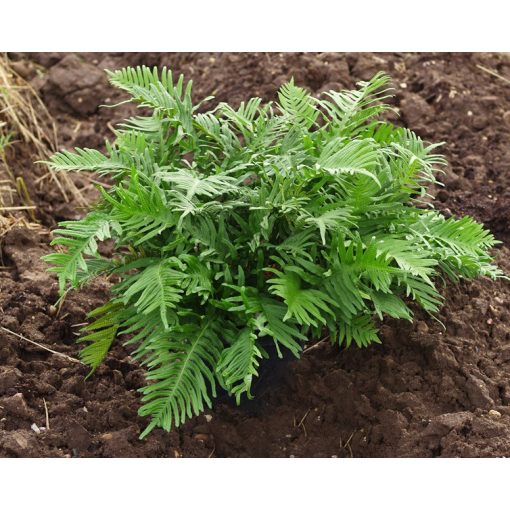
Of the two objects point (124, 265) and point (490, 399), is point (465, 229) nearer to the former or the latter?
point (490, 399)

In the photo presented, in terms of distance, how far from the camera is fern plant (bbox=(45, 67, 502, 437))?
10.0 feet

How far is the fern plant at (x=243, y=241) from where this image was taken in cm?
306

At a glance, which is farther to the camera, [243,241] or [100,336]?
[100,336]

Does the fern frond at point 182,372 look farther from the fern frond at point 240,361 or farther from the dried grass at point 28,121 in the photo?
the dried grass at point 28,121

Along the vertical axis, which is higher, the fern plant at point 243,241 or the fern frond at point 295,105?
the fern frond at point 295,105

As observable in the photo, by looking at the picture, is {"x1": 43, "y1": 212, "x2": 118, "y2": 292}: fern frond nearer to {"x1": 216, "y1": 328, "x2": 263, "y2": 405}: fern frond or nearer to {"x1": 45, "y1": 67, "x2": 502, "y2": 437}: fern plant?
{"x1": 45, "y1": 67, "x2": 502, "y2": 437}: fern plant

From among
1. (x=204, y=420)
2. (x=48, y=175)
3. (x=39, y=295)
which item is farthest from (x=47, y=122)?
(x=204, y=420)

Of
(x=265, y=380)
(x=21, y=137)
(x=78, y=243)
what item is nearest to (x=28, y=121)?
(x=21, y=137)

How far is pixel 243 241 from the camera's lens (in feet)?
10.6

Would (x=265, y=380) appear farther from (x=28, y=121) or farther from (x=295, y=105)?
(x=28, y=121)

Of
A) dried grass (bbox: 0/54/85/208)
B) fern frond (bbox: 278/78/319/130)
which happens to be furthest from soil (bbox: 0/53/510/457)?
fern frond (bbox: 278/78/319/130)

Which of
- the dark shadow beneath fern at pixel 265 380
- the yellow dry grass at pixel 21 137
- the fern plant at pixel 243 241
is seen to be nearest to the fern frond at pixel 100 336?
the fern plant at pixel 243 241

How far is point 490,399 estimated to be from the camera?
3512 mm

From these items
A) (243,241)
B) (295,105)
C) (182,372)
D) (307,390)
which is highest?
(295,105)
